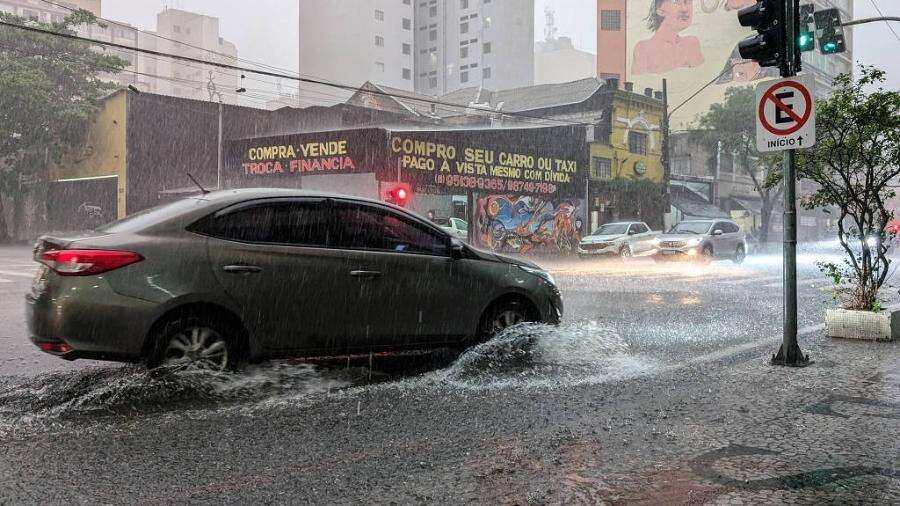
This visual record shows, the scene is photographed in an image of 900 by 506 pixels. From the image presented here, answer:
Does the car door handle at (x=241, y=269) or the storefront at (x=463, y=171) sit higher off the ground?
the storefront at (x=463, y=171)

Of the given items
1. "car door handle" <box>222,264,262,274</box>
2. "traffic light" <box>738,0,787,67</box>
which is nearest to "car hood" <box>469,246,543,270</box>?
"car door handle" <box>222,264,262,274</box>

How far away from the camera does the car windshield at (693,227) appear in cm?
2579

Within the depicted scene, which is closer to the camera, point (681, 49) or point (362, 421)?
point (362, 421)

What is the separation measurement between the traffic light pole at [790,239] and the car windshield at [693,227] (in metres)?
19.4

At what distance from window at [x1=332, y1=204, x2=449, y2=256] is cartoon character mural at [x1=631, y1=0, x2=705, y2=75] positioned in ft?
239

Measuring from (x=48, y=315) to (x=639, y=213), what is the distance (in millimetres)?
41914

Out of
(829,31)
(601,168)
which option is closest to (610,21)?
(601,168)

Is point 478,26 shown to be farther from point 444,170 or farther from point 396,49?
point 444,170

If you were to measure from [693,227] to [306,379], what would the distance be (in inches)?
889

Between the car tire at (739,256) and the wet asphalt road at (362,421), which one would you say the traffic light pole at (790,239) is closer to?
the wet asphalt road at (362,421)

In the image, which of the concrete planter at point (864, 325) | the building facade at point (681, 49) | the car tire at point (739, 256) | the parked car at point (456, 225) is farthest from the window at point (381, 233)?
the building facade at point (681, 49)

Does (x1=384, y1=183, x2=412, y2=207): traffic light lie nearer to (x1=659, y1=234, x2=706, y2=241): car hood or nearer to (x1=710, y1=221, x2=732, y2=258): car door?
(x1=659, y1=234, x2=706, y2=241): car hood

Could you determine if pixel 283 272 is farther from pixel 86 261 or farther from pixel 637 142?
pixel 637 142

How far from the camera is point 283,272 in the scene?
5.51 metres
